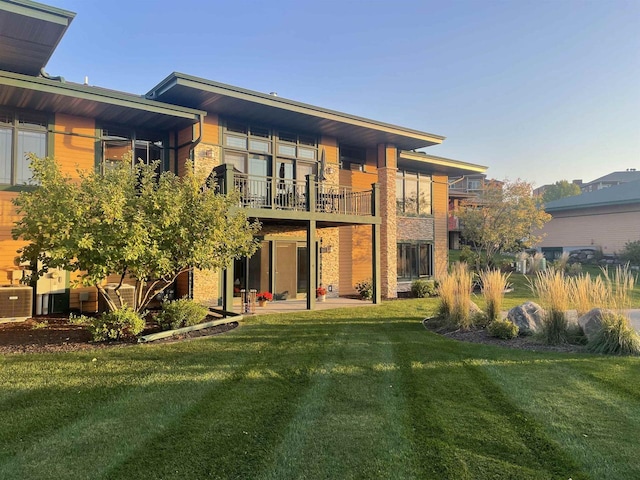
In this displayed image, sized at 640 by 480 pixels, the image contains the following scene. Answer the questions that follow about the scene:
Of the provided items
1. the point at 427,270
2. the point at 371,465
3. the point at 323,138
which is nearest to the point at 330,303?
the point at 323,138

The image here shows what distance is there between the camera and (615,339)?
7113 mm

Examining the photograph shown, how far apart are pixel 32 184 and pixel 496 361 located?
11.2 metres

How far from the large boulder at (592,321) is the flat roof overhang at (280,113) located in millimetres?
8730

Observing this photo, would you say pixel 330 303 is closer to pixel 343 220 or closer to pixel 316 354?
pixel 343 220

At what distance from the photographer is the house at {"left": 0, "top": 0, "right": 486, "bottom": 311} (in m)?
9.95

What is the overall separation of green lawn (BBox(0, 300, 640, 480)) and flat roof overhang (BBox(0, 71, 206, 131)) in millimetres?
6160

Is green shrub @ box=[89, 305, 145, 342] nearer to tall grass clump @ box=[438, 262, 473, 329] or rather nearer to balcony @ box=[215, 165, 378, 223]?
balcony @ box=[215, 165, 378, 223]

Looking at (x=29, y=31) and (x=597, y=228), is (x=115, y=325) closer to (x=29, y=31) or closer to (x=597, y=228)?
(x=29, y=31)

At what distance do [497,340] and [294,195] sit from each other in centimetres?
768

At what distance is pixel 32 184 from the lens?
10.4m

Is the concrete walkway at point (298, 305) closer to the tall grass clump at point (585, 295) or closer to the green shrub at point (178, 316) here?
the green shrub at point (178, 316)

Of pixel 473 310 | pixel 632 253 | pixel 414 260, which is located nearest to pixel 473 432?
pixel 473 310

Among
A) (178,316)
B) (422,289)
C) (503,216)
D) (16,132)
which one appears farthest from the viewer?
(503,216)

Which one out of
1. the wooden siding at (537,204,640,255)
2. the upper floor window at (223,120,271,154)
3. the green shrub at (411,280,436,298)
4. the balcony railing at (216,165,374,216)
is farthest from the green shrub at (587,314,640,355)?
the wooden siding at (537,204,640,255)
